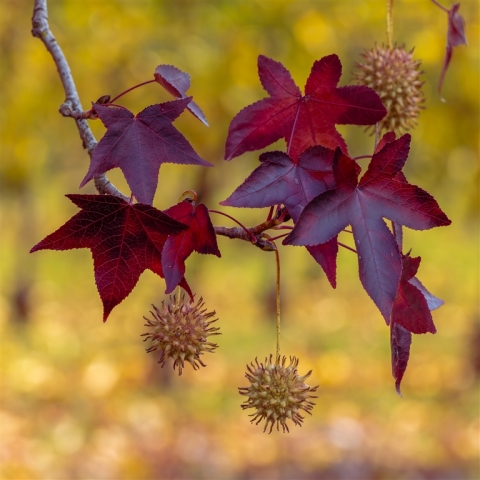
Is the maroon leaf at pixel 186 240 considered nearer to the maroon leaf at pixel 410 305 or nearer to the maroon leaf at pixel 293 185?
the maroon leaf at pixel 293 185

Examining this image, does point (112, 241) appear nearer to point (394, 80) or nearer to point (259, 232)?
point (259, 232)

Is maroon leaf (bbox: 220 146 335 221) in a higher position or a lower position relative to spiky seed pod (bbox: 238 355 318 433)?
higher

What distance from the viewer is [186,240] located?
34.9 inches

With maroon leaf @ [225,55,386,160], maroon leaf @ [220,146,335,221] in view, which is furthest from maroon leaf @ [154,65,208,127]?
maroon leaf @ [220,146,335,221]

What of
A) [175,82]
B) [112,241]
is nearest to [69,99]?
[175,82]

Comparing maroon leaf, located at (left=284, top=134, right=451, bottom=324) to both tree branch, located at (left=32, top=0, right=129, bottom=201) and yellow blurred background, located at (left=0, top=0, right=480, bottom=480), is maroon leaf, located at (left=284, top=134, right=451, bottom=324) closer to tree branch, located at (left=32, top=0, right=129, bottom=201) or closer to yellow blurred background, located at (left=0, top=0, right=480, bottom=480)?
tree branch, located at (left=32, top=0, right=129, bottom=201)

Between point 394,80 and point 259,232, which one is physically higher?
point 394,80

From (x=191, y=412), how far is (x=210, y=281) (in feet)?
14.3

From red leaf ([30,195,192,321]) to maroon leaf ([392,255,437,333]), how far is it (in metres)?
0.31

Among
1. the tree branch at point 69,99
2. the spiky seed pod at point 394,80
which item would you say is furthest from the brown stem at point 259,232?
the spiky seed pod at point 394,80

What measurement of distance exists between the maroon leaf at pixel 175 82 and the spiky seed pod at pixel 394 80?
344mm

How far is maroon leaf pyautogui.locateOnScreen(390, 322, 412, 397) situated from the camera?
37.6 inches

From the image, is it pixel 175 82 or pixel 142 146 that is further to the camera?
pixel 175 82

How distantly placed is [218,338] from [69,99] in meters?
5.96
